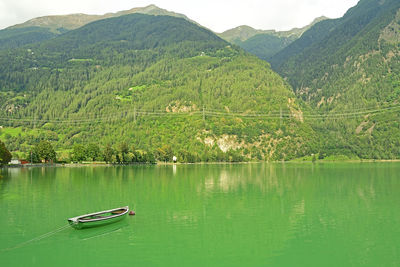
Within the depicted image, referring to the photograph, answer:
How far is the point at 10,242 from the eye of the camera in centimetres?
3594

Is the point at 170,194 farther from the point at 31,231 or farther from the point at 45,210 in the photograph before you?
the point at 31,231

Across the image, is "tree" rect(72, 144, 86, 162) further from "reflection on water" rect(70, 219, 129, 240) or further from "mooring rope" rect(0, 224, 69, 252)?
"mooring rope" rect(0, 224, 69, 252)

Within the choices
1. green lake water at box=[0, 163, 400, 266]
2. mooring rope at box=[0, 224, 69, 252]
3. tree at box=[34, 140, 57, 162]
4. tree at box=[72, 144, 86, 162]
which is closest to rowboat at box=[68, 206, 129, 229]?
green lake water at box=[0, 163, 400, 266]

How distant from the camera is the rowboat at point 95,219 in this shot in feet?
131

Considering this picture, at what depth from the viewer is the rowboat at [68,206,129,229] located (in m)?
39.9

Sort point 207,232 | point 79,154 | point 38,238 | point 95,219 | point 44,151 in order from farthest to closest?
point 79,154 → point 44,151 → point 95,219 → point 207,232 → point 38,238

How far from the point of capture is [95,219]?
41.3 metres

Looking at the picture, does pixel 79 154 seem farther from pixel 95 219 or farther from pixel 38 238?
pixel 38 238

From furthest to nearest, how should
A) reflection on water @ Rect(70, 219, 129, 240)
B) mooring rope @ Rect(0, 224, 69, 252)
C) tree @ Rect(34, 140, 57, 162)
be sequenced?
tree @ Rect(34, 140, 57, 162)
reflection on water @ Rect(70, 219, 129, 240)
mooring rope @ Rect(0, 224, 69, 252)

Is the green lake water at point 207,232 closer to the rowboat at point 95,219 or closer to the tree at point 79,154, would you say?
the rowboat at point 95,219

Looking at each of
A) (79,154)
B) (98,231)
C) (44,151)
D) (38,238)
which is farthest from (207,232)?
(79,154)

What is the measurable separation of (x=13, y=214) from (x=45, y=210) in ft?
12.2

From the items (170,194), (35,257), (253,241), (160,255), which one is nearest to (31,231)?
(35,257)

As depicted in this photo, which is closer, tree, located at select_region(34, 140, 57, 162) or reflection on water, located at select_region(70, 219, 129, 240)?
reflection on water, located at select_region(70, 219, 129, 240)
